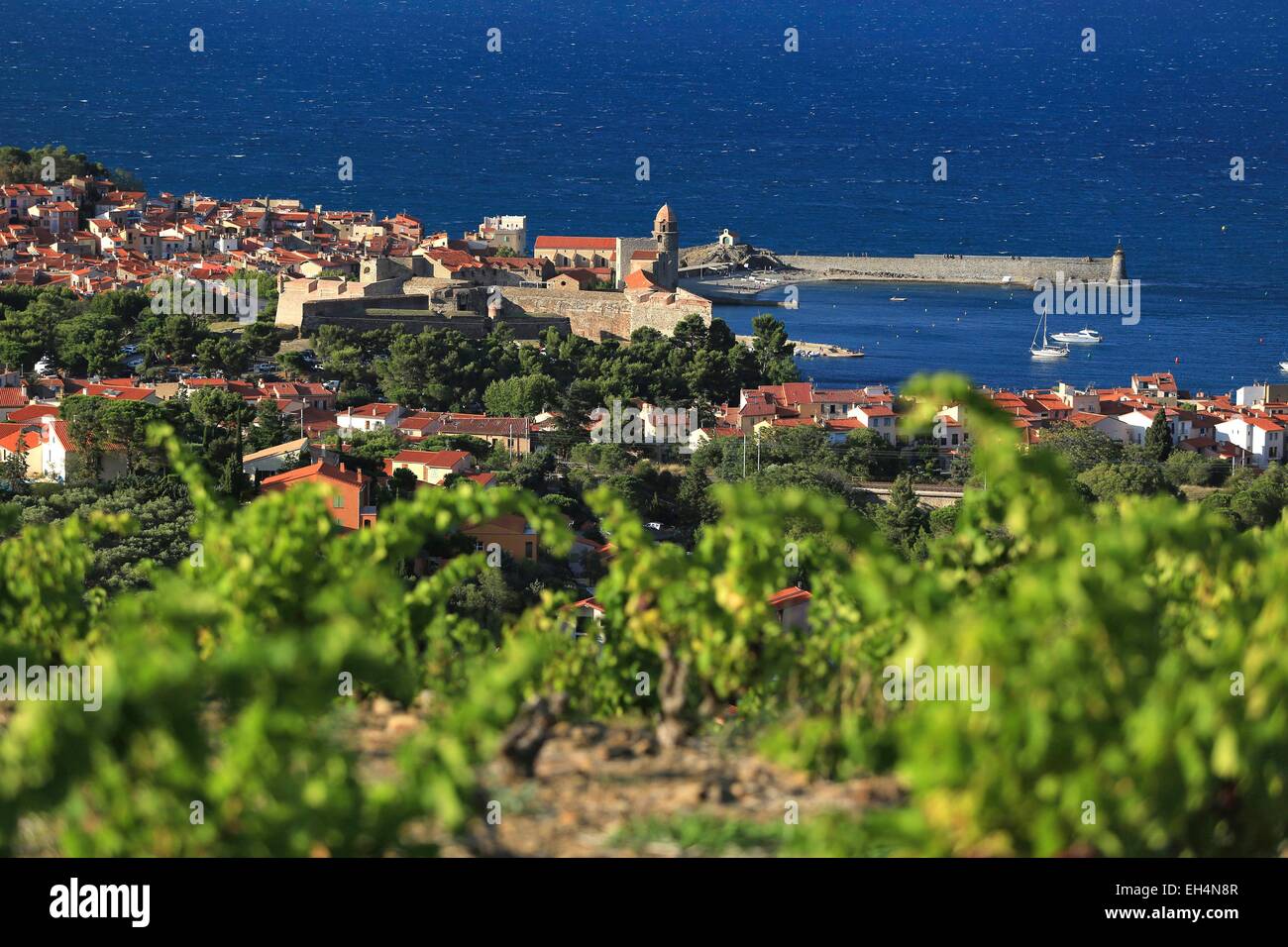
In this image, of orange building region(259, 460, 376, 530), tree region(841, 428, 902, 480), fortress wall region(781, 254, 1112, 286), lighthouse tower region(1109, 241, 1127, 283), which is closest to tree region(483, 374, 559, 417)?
tree region(841, 428, 902, 480)

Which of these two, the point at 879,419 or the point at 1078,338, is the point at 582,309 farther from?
the point at 1078,338

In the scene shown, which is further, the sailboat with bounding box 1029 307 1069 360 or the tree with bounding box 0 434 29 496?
the sailboat with bounding box 1029 307 1069 360

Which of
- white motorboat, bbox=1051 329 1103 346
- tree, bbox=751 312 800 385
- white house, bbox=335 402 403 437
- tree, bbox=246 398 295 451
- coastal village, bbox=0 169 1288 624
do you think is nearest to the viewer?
coastal village, bbox=0 169 1288 624

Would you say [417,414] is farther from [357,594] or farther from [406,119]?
[406,119]

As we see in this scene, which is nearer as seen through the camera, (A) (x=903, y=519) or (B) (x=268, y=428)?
(A) (x=903, y=519)

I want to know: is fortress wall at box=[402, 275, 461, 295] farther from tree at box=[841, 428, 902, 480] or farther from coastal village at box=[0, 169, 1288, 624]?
tree at box=[841, 428, 902, 480]

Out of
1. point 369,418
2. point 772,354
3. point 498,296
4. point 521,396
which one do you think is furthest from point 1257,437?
point 498,296

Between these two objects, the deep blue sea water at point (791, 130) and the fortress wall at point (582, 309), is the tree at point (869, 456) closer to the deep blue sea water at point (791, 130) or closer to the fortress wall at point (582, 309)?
the fortress wall at point (582, 309)
